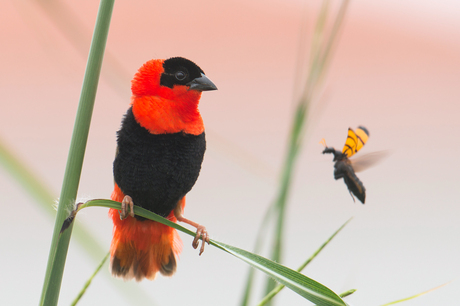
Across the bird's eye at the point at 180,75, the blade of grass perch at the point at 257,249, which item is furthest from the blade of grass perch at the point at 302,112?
the bird's eye at the point at 180,75

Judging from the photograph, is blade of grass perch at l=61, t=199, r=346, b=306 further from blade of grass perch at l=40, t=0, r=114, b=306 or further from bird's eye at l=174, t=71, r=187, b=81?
bird's eye at l=174, t=71, r=187, b=81

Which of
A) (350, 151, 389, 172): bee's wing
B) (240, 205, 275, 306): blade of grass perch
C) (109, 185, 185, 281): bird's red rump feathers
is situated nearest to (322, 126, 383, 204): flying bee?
(350, 151, 389, 172): bee's wing

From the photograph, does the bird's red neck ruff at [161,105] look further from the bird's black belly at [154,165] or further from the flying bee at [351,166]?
the flying bee at [351,166]

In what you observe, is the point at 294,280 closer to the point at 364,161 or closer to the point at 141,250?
the point at 364,161

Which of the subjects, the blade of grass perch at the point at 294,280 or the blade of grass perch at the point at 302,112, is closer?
the blade of grass perch at the point at 294,280

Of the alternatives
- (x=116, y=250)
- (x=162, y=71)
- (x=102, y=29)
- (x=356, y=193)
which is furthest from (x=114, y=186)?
(x=356, y=193)

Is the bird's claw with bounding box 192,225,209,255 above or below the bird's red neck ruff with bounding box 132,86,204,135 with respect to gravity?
below

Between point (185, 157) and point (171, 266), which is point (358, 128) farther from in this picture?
point (171, 266)
